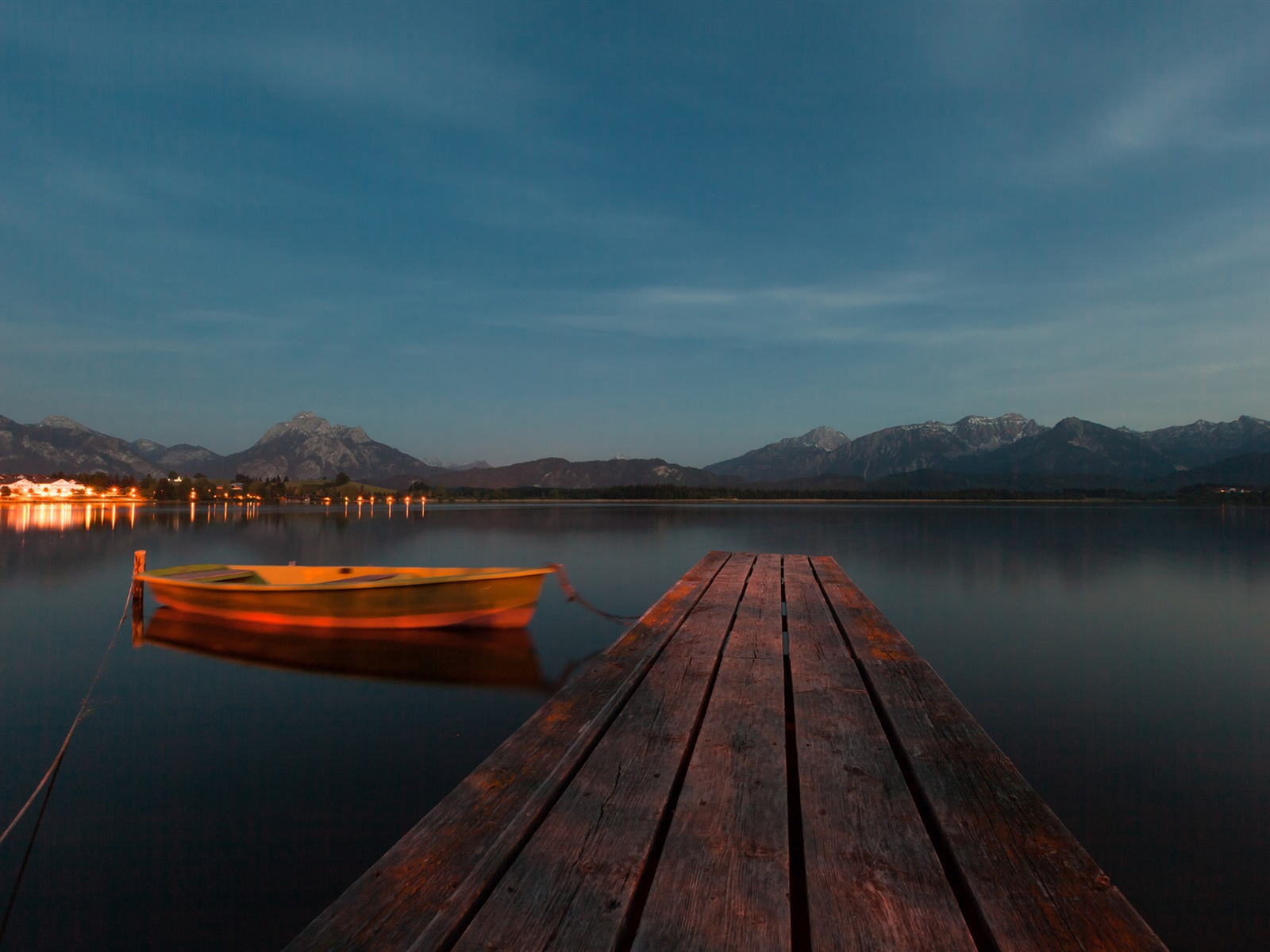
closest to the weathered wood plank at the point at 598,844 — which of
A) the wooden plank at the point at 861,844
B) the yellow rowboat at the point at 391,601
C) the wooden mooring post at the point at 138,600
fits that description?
the wooden plank at the point at 861,844

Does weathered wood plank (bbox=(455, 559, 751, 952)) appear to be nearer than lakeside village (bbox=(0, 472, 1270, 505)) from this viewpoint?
Yes

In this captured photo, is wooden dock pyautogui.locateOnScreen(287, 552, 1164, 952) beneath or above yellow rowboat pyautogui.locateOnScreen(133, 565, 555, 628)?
above

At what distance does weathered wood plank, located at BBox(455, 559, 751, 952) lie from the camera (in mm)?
1950

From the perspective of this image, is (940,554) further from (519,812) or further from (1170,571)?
(519,812)

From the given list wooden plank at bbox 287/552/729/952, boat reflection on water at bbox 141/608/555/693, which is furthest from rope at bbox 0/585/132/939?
wooden plank at bbox 287/552/729/952

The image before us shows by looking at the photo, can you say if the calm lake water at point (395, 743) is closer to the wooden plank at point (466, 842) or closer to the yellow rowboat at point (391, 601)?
the yellow rowboat at point (391, 601)

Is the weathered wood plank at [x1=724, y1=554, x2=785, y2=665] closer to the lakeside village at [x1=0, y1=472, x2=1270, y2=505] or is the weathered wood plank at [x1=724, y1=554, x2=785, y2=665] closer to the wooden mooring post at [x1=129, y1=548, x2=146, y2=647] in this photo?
the wooden mooring post at [x1=129, y1=548, x2=146, y2=647]

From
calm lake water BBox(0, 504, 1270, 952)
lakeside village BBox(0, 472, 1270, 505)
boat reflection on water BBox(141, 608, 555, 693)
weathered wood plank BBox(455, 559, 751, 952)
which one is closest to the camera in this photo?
weathered wood plank BBox(455, 559, 751, 952)

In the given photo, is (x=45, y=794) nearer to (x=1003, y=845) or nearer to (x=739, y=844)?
(x=739, y=844)

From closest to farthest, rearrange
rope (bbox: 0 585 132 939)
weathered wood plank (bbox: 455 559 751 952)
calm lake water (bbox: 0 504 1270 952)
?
weathered wood plank (bbox: 455 559 751 952), calm lake water (bbox: 0 504 1270 952), rope (bbox: 0 585 132 939)

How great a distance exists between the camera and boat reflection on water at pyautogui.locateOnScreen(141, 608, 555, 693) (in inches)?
391

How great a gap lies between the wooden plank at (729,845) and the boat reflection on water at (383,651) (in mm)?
5888

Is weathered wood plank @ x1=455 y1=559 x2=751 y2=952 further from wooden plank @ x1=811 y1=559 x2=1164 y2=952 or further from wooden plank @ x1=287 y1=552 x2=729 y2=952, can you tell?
wooden plank @ x1=811 y1=559 x2=1164 y2=952

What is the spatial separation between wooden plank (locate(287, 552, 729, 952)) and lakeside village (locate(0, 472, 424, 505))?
165757 mm
